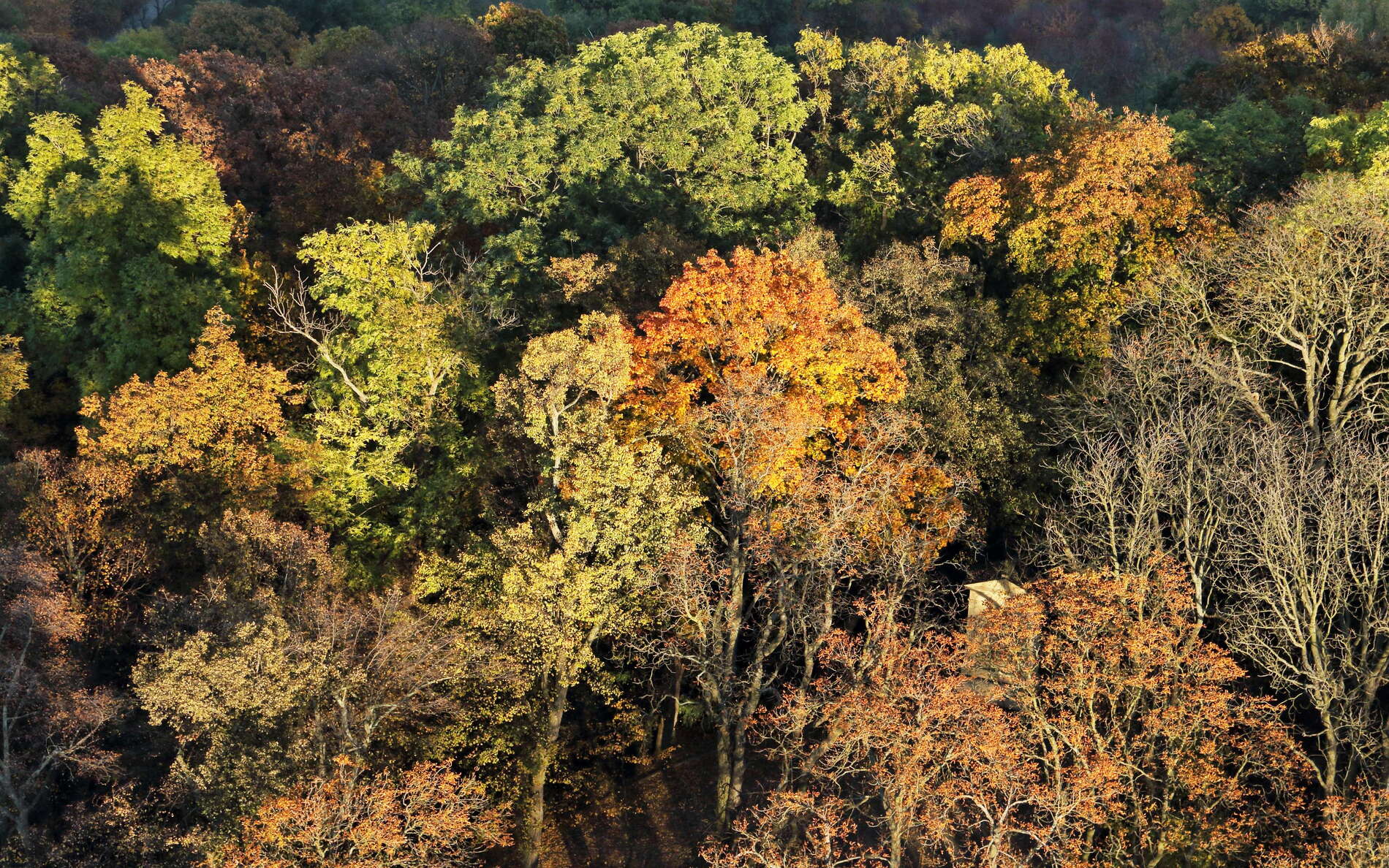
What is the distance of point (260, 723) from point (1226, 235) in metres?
31.3

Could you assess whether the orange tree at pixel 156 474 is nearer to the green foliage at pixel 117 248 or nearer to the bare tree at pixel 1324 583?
the green foliage at pixel 117 248

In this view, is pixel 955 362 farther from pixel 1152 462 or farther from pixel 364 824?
pixel 364 824

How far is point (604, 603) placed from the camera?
30109 millimetres

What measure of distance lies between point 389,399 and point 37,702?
13098 mm

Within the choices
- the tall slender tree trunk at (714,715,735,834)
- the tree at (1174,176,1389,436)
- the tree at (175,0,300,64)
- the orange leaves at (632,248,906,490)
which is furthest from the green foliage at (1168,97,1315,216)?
the tree at (175,0,300,64)

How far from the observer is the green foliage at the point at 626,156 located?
4219 cm

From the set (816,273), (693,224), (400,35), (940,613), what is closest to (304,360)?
(693,224)

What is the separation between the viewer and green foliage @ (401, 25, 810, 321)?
A: 42188 mm

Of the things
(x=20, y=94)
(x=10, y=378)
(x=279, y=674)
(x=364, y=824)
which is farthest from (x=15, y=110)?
(x=364, y=824)

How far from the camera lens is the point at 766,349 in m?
33.8

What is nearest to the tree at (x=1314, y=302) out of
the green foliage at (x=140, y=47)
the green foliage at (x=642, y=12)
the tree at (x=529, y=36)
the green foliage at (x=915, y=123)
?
the green foliage at (x=915, y=123)

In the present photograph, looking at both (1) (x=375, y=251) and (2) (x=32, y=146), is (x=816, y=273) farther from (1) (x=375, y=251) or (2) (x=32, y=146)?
(2) (x=32, y=146)

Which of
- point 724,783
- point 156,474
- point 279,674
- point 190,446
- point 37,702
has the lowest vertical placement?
point 724,783

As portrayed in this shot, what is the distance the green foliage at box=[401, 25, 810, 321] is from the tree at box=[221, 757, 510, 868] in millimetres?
19383
